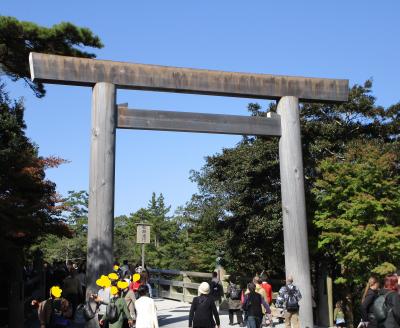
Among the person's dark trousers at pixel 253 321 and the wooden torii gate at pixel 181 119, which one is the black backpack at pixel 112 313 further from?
the person's dark trousers at pixel 253 321

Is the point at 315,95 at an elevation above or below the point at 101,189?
above

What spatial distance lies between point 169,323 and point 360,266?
597 centimetres

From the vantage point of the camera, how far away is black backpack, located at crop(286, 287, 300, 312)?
11.2 m

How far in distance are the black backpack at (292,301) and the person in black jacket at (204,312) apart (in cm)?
340

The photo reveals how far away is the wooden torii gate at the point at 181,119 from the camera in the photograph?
10.5 meters

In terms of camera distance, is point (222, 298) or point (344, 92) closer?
point (344, 92)

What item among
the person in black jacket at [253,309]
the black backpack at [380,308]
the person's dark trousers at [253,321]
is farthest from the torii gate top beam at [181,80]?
the black backpack at [380,308]

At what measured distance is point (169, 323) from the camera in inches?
527

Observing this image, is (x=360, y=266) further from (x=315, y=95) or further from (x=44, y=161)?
(x=44, y=161)

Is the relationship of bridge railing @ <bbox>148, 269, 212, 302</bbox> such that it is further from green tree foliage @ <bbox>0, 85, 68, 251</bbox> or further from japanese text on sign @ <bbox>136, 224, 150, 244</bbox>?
green tree foliage @ <bbox>0, 85, 68, 251</bbox>

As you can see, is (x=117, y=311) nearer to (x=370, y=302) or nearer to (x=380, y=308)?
(x=370, y=302)

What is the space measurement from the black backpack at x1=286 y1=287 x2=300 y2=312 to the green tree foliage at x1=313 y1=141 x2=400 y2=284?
4.07 metres

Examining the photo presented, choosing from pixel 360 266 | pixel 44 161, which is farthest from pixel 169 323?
pixel 44 161

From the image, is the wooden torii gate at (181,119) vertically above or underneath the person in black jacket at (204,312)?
above
